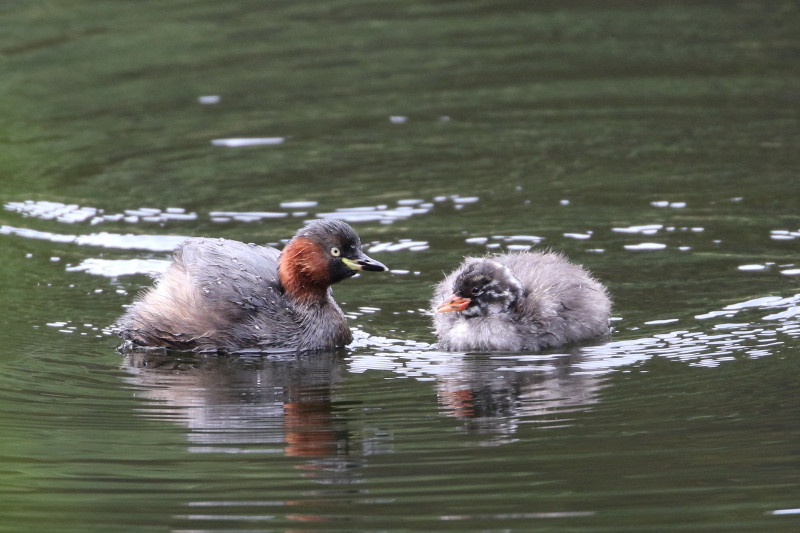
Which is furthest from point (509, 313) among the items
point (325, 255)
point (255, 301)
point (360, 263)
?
point (255, 301)

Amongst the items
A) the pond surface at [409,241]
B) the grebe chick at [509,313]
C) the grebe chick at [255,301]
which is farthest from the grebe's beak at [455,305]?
the grebe chick at [255,301]

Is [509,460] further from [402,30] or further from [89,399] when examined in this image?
[402,30]

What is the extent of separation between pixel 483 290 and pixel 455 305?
0.72 feet

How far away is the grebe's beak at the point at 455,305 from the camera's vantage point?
849cm

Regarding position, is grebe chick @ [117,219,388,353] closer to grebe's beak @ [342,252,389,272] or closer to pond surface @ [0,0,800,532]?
grebe's beak @ [342,252,389,272]

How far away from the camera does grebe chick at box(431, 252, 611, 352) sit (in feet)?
28.0

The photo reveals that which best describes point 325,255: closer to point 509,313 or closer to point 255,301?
point 255,301

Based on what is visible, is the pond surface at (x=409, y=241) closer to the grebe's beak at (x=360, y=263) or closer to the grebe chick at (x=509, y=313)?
the grebe chick at (x=509, y=313)

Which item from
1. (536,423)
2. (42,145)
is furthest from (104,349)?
(42,145)

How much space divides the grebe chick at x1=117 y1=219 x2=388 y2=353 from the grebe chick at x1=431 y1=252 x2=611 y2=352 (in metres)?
0.54

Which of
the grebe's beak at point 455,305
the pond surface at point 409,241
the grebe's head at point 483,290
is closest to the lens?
the pond surface at point 409,241

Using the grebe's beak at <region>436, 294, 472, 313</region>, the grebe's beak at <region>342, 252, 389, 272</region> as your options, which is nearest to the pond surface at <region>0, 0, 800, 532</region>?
the grebe's beak at <region>436, 294, 472, 313</region>

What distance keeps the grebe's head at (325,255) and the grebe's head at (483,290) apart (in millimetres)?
533

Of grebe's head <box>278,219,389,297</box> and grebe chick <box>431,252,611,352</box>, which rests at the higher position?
grebe's head <box>278,219,389,297</box>
